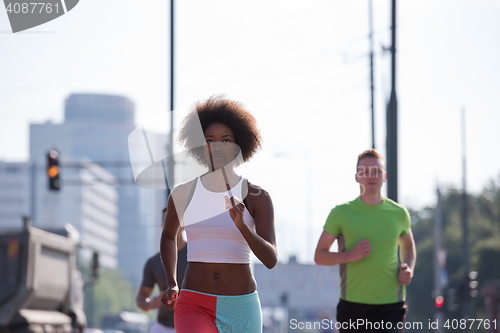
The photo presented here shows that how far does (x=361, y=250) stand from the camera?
19.4 ft

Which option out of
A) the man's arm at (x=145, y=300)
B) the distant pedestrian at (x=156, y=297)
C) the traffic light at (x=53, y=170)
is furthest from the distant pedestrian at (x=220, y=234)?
the traffic light at (x=53, y=170)

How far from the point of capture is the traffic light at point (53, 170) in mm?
22750

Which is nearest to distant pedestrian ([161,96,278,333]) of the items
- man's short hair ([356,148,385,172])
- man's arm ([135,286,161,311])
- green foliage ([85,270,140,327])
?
man's short hair ([356,148,385,172])

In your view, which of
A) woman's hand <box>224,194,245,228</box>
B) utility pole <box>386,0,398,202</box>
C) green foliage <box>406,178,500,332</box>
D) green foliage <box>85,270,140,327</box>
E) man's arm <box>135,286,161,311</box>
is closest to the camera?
woman's hand <box>224,194,245,228</box>

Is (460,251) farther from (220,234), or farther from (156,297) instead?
(220,234)

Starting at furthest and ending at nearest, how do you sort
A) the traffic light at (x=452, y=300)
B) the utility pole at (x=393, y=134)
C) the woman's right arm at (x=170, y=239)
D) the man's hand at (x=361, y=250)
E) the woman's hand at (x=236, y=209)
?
1. the traffic light at (x=452, y=300)
2. the utility pole at (x=393, y=134)
3. the man's hand at (x=361, y=250)
4. the woman's right arm at (x=170, y=239)
5. the woman's hand at (x=236, y=209)

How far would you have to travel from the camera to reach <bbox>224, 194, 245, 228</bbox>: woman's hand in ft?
12.9

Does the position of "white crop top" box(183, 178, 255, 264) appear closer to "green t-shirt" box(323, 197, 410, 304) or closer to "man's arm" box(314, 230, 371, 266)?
"man's arm" box(314, 230, 371, 266)

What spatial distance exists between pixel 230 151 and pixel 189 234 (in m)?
0.52

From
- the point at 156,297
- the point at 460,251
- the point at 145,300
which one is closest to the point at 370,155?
the point at 156,297

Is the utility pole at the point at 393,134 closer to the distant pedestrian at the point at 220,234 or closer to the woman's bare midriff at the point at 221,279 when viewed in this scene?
the distant pedestrian at the point at 220,234

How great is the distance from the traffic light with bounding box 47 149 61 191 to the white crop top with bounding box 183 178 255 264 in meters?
19.0

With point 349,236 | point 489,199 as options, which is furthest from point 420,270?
point 349,236

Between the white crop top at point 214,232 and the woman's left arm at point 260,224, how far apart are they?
53 millimetres
